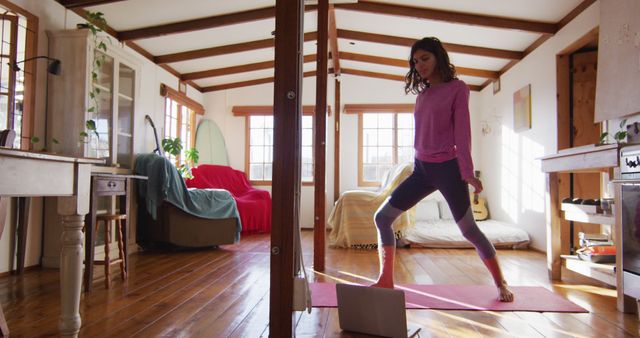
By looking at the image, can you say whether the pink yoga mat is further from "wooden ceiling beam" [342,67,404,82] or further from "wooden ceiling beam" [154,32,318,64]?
"wooden ceiling beam" [342,67,404,82]

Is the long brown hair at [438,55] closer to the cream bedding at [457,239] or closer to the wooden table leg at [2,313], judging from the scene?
the wooden table leg at [2,313]

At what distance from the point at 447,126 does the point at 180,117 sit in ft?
15.9

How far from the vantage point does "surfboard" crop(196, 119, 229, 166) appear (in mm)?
6879

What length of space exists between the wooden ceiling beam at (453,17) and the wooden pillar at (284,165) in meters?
3.36

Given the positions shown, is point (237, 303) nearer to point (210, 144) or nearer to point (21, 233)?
point (21, 233)

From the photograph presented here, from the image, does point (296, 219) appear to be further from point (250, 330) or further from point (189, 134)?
point (189, 134)

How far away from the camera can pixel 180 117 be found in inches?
243

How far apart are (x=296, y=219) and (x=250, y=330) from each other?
0.71 meters

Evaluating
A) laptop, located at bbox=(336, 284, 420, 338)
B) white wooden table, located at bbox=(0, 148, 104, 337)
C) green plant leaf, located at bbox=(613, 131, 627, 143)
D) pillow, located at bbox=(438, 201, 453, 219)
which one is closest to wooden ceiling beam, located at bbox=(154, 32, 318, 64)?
pillow, located at bbox=(438, 201, 453, 219)

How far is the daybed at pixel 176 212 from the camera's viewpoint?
13.4ft

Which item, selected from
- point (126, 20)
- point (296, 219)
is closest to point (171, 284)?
point (296, 219)

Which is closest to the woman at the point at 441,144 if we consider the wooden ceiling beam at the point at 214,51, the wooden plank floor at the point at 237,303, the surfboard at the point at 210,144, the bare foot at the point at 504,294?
the bare foot at the point at 504,294

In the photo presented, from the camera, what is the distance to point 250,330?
183cm

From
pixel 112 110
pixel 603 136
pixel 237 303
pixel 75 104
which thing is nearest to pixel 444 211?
pixel 603 136
